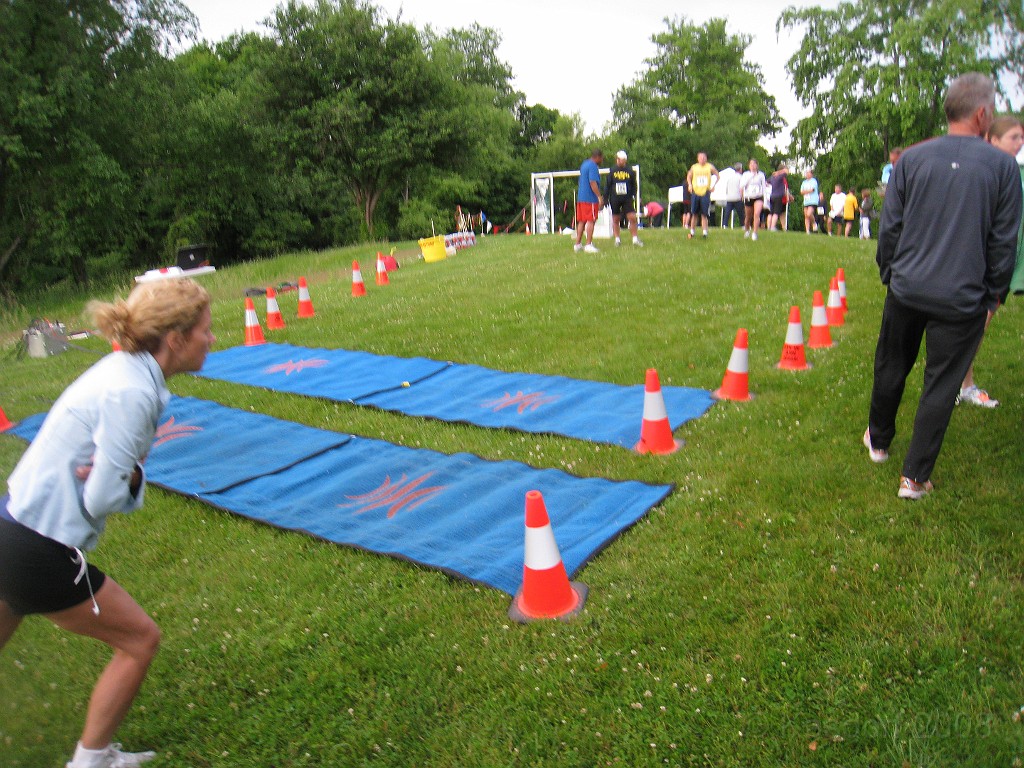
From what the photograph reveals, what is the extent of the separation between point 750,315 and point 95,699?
870 cm

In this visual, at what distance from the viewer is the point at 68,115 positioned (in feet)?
84.7

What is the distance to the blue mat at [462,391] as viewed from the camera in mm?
6520

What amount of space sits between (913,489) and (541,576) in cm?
239

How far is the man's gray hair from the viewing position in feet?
13.0

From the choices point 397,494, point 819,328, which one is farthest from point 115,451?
point 819,328

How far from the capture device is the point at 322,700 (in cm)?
331

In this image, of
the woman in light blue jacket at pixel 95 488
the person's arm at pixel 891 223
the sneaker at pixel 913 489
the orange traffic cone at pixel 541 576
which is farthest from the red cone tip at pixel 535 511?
the person's arm at pixel 891 223

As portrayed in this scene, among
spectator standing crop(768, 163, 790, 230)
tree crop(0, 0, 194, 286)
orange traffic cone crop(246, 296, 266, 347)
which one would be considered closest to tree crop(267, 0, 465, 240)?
tree crop(0, 0, 194, 286)

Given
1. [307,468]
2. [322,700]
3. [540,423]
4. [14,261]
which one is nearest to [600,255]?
[540,423]

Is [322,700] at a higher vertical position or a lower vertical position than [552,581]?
lower

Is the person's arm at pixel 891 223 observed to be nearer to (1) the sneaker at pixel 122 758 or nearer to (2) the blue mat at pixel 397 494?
(2) the blue mat at pixel 397 494

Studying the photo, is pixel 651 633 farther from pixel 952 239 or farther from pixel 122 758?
pixel 952 239

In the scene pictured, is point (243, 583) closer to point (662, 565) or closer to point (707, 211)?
point (662, 565)

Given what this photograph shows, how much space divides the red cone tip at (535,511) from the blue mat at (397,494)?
20.5 inches
